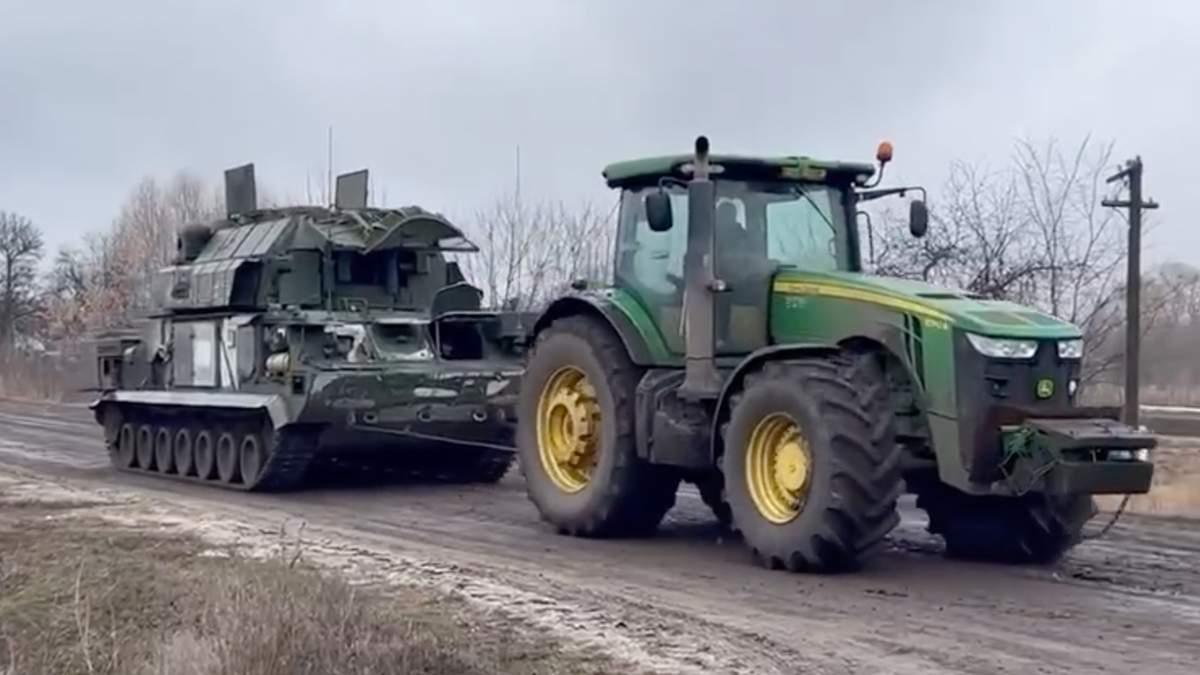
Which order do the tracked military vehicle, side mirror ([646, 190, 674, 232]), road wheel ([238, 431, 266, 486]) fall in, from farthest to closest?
road wheel ([238, 431, 266, 486]) → the tracked military vehicle → side mirror ([646, 190, 674, 232])

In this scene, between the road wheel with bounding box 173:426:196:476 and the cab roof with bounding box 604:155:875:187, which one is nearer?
the cab roof with bounding box 604:155:875:187

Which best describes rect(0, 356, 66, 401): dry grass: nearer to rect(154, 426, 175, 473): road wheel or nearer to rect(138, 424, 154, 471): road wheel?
rect(138, 424, 154, 471): road wheel

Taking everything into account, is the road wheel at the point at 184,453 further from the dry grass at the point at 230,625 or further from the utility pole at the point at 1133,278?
the utility pole at the point at 1133,278

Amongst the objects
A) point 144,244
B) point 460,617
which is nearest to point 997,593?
point 460,617

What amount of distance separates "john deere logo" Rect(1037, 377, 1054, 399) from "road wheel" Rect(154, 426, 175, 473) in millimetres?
10567

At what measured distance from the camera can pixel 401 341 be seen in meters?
16.3

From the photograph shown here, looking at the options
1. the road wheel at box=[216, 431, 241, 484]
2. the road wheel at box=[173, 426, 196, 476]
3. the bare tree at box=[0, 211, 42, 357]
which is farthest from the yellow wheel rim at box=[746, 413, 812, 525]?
the bare tree at box=[0, 211, 42, 357]

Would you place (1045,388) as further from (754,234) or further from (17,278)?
(17,278)

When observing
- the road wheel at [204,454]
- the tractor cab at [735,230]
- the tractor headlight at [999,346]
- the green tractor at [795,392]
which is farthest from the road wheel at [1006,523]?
the road wheel at [204,454]

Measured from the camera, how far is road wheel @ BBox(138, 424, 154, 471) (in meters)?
17.8

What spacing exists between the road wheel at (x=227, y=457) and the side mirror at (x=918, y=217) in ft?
24.4

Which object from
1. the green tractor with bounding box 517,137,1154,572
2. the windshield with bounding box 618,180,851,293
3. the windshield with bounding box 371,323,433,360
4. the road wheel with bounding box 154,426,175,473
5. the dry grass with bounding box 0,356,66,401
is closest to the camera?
the green tractor with bounding box 517,137,1154,572

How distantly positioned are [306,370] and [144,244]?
105ft

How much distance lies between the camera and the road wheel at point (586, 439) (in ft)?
36.5
